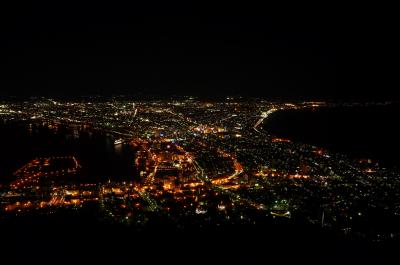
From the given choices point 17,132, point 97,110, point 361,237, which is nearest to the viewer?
point 361,237

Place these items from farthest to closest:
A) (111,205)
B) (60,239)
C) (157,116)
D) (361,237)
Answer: (157,116), (111,205), (361,237), (60,239)

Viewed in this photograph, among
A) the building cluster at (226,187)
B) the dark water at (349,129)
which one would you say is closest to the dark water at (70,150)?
the building cluster at (226,187)

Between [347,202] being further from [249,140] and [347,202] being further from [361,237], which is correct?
[249,140]

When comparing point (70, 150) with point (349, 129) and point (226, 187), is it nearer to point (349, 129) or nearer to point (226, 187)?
point (226, 187)

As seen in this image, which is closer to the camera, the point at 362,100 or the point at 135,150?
the point at 135,150

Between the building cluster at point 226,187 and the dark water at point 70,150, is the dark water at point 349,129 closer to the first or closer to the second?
the building cluster at point 226,187

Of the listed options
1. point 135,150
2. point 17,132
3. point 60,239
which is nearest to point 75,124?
point 17,132
